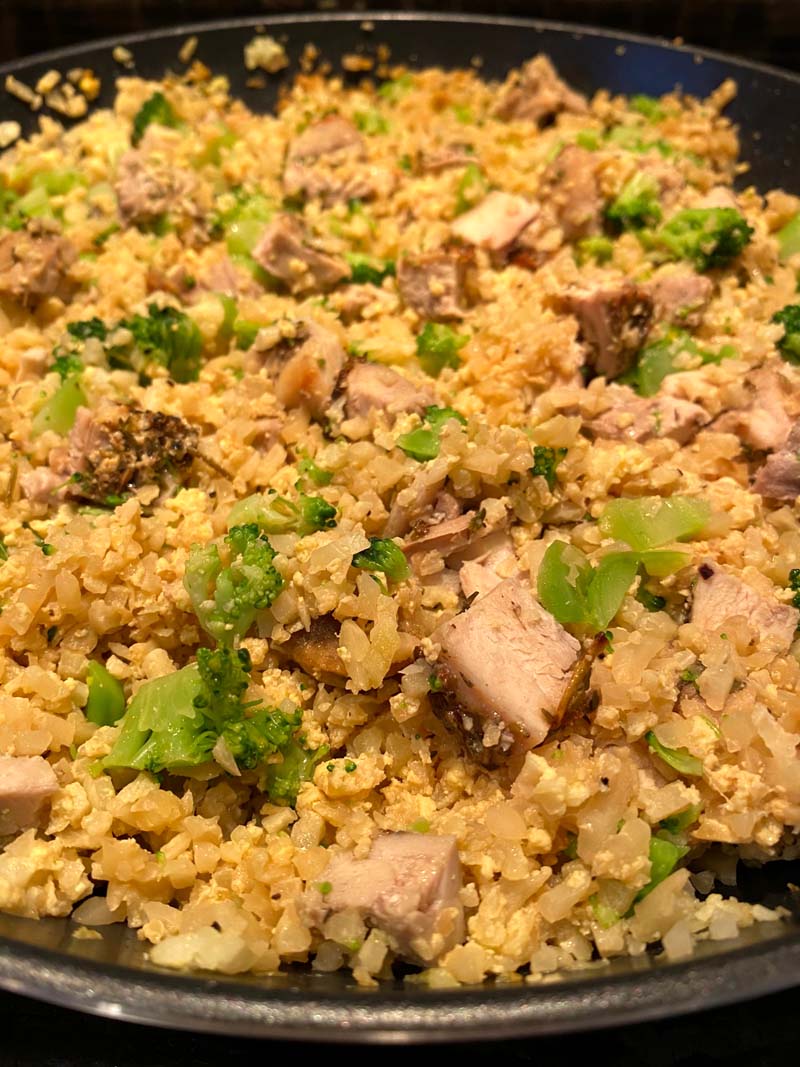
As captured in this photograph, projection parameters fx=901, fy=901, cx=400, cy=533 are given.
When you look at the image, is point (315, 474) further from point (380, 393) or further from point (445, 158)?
point (445, 158)

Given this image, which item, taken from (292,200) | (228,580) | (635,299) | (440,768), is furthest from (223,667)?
(292,200)

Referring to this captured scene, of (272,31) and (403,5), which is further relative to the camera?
(403,5)

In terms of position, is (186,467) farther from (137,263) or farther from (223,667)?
(137,263)

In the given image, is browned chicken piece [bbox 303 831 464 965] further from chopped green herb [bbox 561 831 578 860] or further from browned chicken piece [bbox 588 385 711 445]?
browned chicken piece [bbox 588 385 711 445]

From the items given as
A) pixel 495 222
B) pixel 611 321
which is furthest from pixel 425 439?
pixel 495 222

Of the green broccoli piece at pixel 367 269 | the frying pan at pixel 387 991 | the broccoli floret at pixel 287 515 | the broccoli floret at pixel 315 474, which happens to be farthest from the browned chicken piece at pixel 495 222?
the frying pan at pixel 387 991
